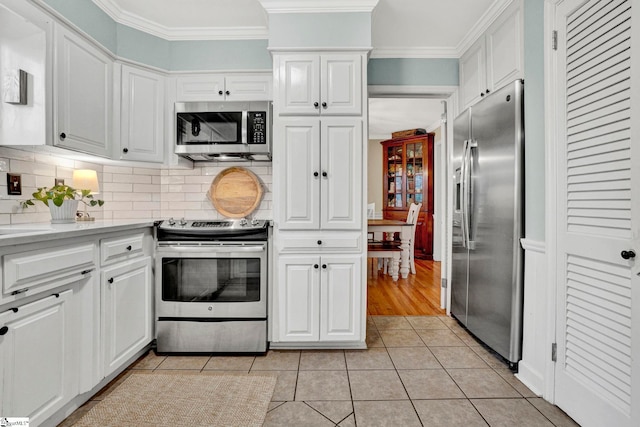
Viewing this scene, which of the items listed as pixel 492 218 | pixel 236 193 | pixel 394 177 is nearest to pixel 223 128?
pixel 236 193

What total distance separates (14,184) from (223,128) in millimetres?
1317

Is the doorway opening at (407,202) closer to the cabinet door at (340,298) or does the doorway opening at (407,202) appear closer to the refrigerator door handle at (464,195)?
the refrigerator door handle at (464,195)

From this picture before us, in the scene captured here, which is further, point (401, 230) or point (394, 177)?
point (394, 177)

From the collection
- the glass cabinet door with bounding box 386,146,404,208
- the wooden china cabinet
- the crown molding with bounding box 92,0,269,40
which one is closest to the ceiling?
the crown molding with bounding box 92,0,269,40

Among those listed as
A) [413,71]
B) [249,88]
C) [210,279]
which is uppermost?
[413,71]

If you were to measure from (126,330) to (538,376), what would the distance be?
2440mm

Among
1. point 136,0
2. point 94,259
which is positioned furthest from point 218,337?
point 136,0

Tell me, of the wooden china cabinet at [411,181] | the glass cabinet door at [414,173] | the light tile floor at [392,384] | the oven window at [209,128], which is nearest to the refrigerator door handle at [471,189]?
the light tile floor at [392,384]

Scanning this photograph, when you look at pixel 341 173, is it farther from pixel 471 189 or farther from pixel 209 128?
pixel 209 128

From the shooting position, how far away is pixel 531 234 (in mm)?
1929

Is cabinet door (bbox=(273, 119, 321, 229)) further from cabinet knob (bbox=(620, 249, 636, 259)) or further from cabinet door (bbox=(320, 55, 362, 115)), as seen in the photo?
cabinet knob (bbox=(620, 249, 636, 259))

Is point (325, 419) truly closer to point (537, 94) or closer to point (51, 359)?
point (51, 359)

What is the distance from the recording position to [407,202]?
6406 millimetres

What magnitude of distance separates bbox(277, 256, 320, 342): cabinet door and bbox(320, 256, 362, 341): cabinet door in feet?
0.16
